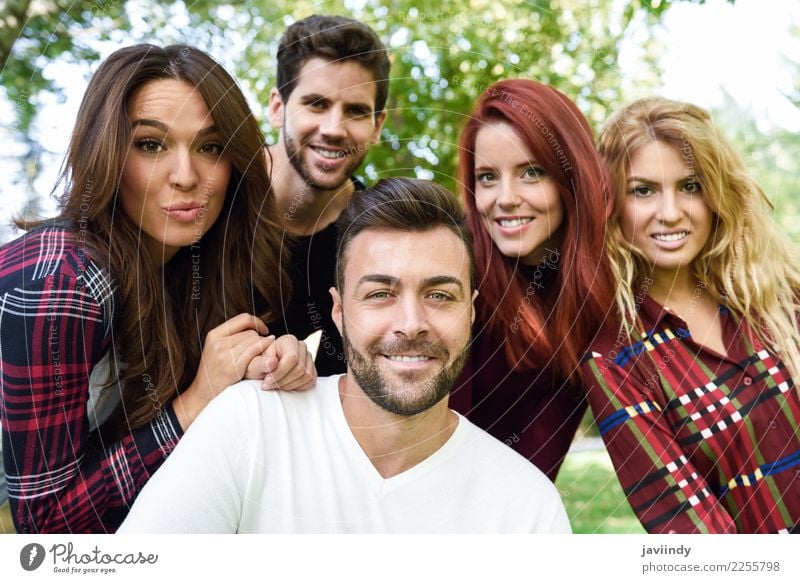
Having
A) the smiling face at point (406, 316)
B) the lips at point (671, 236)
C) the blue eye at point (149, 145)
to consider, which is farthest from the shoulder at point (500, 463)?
the blue eye at point (149, 145)

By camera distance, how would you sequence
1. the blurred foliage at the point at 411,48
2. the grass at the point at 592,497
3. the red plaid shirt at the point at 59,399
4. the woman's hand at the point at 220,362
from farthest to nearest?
1. the grass at the point at 592,497
2. the blurred foliage at the point at 411,48
3. the woman's hand at the point at 220,362
4. the red plaid shirt at the point at 59,399

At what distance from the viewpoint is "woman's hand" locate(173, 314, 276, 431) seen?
1.30m

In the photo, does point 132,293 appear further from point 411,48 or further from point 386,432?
point 411,48

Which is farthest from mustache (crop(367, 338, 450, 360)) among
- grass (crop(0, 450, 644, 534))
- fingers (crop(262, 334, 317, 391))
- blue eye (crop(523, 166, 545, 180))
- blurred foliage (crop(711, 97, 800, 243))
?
grass (crop(0, 450, 644, 534))

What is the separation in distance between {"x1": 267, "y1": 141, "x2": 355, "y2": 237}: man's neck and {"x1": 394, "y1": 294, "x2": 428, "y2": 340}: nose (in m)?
0.25

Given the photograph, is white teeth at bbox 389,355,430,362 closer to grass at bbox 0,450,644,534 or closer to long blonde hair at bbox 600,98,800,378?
long blonde hair at bbox 600,98,800,378

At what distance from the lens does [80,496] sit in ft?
4.16

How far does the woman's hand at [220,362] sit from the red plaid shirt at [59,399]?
1.3 inches

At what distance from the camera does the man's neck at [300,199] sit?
1409 millimetres

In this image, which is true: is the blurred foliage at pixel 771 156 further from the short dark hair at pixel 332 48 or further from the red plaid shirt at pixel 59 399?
the red plaid shirt at pixel 59 399

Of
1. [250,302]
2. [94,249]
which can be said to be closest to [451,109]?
[250,302]

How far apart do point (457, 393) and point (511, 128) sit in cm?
48

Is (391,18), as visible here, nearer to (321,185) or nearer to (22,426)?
(321,185)

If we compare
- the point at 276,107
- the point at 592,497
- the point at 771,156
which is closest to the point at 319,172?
the point at 276,107
